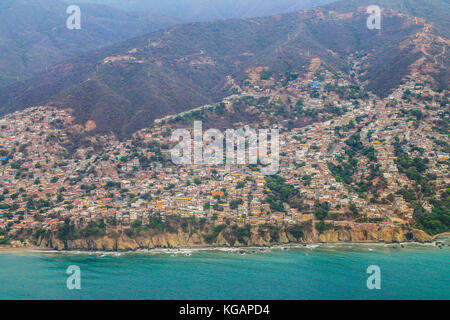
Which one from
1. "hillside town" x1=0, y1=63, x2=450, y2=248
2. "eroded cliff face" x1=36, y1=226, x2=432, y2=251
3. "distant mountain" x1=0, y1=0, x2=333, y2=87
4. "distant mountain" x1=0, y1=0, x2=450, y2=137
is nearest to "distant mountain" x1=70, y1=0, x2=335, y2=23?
"distant mountain" x1=0, y1=0, x2=333, y2=87

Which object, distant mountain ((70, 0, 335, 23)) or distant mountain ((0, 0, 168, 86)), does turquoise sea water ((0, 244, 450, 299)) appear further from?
distant mountain ((70, 0, 335, 23))

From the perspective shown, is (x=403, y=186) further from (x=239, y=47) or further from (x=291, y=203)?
(x=239, y=47)

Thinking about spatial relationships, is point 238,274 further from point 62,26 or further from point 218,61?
point 62,26

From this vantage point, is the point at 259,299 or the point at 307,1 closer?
the point at 259,299

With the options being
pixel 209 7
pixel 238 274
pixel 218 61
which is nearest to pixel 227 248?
pixel 238 274

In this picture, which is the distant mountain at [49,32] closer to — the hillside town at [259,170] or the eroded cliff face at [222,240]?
the hillside town at [259,170]
